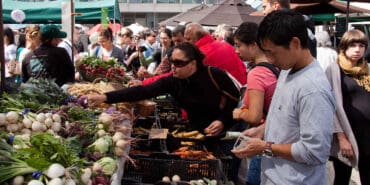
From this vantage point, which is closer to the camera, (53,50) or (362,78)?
(362,78)

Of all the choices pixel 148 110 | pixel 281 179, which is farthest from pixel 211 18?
pixel 281 179

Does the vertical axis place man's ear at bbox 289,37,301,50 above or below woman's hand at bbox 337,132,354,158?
above

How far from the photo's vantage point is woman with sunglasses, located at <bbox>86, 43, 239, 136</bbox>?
4.04 m

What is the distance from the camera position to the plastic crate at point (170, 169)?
3.47 meters

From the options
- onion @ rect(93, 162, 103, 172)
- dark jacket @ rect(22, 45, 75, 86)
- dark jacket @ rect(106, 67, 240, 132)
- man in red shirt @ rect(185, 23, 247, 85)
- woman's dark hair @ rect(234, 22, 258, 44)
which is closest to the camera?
onion @ rect(93, 162, 103, 172)

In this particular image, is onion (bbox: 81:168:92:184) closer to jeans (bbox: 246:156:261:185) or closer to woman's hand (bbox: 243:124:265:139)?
woman's hand (bbox: 243:124:265:139)

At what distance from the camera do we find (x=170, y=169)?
3514mm

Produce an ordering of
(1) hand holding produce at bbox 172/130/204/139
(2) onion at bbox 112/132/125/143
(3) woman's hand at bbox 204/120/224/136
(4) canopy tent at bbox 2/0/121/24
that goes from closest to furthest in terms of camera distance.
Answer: (2) onion at bbox 112/132/125/143 → (3) woman's hand at bbox 204/120/224/136 → (1) hand holding produce at bbox 172/130/204/139 → (4) canopy tent at bbox 2/0/121/24

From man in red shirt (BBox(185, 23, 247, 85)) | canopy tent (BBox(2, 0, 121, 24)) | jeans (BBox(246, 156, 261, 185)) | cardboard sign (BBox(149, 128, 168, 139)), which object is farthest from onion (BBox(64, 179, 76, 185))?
canopy tent (BBox(2, 0, 121, 24))

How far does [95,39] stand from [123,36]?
714 mm

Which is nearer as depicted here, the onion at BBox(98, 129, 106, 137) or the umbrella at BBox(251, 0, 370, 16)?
the onion at BBox(98, 129, 106, 137)

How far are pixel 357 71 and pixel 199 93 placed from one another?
4.67 ft

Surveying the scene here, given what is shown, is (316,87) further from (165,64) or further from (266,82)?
(165,64)

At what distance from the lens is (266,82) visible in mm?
3330
